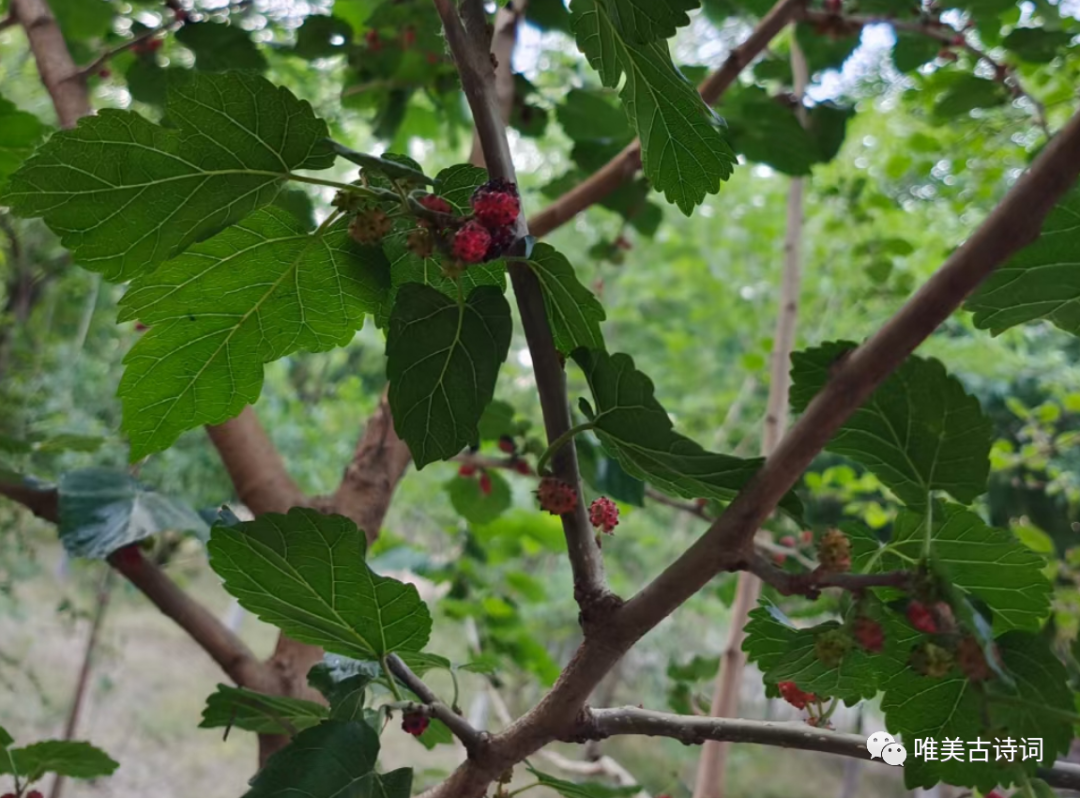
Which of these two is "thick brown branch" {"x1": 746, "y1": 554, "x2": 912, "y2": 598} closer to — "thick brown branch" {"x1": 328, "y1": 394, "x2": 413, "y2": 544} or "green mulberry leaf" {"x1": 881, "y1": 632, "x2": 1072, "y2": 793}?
"green mulberry leaf" {"x1": 881, "y1": 632, "x2": 1072, "y2": 793}

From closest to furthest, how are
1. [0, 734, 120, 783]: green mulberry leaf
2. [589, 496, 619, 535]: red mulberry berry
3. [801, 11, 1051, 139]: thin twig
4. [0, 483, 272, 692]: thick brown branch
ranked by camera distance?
[589, 496, 619, 535]: red mulberry berry
[0, 734, 120, 783]: green mulberry leaf
[0, 483, 272, 692]: thick brown branch
[801, 11, 1051, 139]: thin twig

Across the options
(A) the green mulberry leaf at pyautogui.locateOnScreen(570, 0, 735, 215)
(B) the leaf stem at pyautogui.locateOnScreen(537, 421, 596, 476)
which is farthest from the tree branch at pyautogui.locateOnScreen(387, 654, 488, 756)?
(A) the green mulberry leaf at pyautogui.locateOnScreen(570, 0, 735, 215)

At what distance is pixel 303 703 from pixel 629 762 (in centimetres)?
192

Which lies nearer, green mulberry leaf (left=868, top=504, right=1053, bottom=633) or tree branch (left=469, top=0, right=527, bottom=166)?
green mulberry leaf (left=868, top=504, right=1053, bottom=633)

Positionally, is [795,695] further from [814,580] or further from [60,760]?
[60,760]

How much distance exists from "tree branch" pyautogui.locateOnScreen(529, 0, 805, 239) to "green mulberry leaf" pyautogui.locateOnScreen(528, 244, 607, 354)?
0.35m

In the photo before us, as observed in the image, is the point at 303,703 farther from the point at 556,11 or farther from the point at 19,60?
the point at 19,60

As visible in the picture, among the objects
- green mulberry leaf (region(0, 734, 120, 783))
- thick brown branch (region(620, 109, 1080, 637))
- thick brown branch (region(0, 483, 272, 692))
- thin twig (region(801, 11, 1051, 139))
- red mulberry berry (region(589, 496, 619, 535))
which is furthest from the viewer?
thin twig (region(801, 11, 1051, 139))

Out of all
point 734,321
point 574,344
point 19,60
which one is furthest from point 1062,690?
point 19,60

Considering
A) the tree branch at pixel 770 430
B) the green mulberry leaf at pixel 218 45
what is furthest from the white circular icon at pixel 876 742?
the green mulberry leaf at pixel 218 45

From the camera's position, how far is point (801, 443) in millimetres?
263

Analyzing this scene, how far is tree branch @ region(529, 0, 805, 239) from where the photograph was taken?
678 mm

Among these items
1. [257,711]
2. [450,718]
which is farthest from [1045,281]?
[257,711]

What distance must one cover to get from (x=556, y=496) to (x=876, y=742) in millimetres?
163
